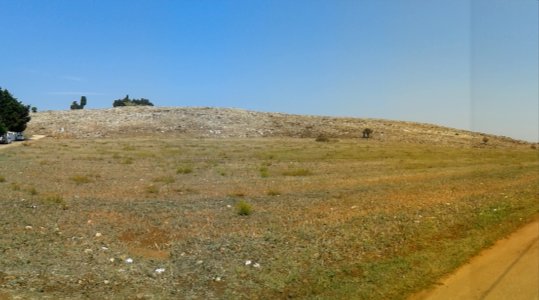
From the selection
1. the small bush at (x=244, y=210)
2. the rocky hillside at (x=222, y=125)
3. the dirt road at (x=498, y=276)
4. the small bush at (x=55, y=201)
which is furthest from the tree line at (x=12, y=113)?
the dirt road at (x=498, y=276)

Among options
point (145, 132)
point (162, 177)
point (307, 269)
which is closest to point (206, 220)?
point (307, 269)

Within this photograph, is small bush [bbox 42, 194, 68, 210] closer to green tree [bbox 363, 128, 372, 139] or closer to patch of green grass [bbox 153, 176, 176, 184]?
patch of green grass [bbox 153, 176, 176, 184]

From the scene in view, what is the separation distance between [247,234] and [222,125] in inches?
2692

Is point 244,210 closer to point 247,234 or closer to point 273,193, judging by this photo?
point 247,234

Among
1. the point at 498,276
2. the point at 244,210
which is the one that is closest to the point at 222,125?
the point at 244,210

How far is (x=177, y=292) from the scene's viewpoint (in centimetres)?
833

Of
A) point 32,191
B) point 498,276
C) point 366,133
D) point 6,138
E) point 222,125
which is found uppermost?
point 222,125

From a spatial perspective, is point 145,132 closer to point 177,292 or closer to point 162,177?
point 162,177

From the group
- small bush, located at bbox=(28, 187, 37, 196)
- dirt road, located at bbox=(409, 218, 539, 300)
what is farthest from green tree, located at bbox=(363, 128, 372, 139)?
dirt road, located at bbox=(409, 218, 539, 300)

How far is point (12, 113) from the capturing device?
67.1 metres

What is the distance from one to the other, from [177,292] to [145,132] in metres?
68.2

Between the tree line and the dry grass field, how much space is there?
47989 mm

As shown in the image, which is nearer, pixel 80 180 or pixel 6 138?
pixel 80 180

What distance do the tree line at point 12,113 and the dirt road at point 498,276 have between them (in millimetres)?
65471
